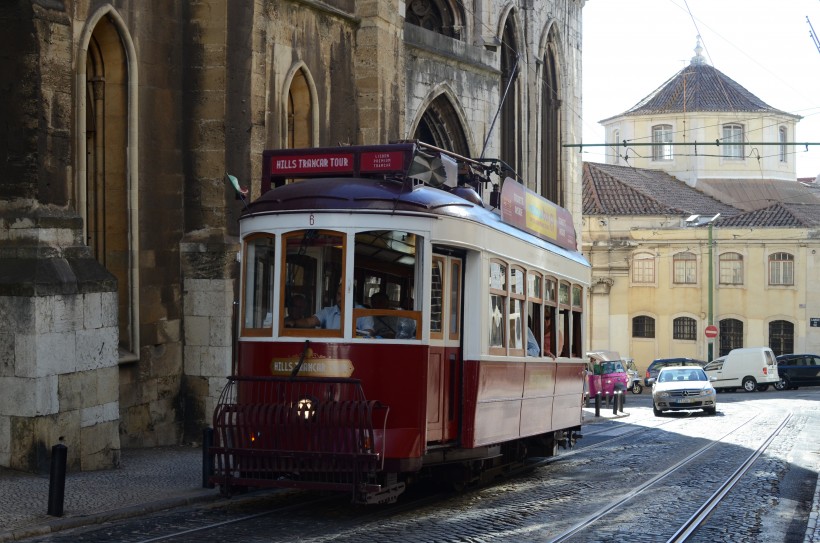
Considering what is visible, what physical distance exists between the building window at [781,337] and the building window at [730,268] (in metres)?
2.68

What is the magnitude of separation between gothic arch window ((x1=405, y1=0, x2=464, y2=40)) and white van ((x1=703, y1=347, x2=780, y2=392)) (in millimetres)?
24876

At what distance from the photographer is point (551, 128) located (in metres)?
37.7

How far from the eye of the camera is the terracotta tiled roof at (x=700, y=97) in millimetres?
70000

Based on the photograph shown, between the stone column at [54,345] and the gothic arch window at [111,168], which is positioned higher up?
the gothic arch window at [111,168]

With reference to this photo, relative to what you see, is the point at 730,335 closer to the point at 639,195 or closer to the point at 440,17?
the point at 639,195

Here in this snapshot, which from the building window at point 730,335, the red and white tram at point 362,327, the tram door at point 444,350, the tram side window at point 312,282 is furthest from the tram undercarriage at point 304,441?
the building window at point 730,335

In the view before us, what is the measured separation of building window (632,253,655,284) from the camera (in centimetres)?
6081

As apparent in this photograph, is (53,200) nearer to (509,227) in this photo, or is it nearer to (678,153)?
(509,227)

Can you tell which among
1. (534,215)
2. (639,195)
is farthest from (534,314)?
(639,195)

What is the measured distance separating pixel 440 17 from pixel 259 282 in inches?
754

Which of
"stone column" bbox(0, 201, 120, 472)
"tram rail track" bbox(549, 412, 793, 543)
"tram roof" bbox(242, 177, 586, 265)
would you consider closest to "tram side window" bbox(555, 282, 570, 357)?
"tram rail track" bbox(549, 412, 793, 543)

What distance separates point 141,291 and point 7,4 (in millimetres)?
5030

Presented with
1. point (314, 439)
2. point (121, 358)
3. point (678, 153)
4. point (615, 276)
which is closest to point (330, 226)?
point (314, 439)

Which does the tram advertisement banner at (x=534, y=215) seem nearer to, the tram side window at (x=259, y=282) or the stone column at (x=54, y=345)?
the tram side window at (x=259, y=282)
